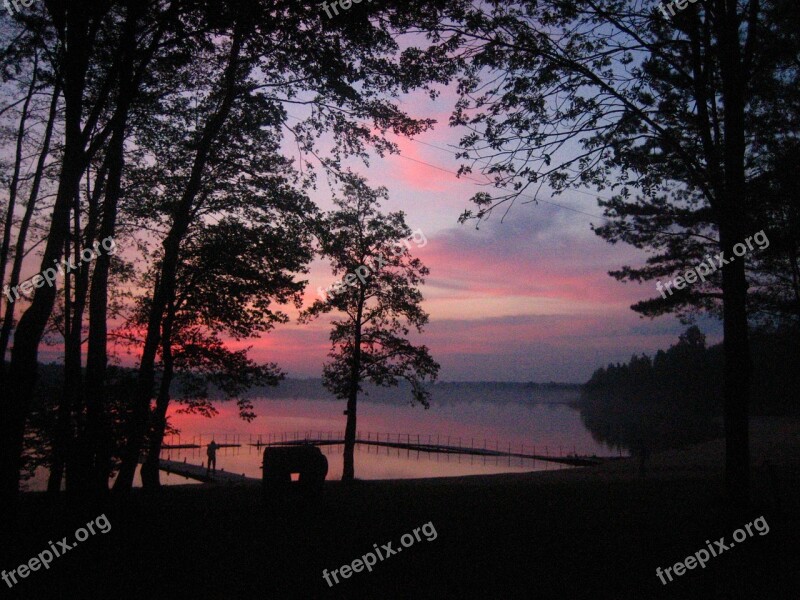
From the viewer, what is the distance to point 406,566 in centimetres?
724

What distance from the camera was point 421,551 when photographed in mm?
7863

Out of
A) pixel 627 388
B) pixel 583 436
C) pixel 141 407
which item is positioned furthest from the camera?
pixel 627 388

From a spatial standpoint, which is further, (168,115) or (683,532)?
(168,115)

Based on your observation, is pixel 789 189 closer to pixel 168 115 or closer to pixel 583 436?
pixel 168 115

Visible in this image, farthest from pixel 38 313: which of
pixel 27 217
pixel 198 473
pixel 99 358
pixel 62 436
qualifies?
pixel 198 473

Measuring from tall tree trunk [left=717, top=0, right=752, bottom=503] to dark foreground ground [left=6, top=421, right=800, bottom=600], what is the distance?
3.17 feet

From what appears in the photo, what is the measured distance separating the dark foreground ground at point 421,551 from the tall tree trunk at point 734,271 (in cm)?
96

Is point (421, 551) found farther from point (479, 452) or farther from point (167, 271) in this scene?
point (479, 452)

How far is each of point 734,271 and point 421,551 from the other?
690 cm

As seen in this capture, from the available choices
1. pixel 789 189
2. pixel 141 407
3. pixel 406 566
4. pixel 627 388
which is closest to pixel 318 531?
pixel 406 566

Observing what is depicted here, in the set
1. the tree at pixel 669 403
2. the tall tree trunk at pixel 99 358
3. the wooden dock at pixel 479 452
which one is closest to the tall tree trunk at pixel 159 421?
the tall tree trunk at pixel 99 358

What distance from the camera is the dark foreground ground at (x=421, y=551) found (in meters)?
6.39

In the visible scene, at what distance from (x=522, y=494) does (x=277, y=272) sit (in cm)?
905

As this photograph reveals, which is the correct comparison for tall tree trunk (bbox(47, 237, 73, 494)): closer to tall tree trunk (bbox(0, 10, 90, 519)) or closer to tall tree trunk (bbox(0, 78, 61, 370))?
tall tree trunk (bbox(0, 78, 61, 370))
